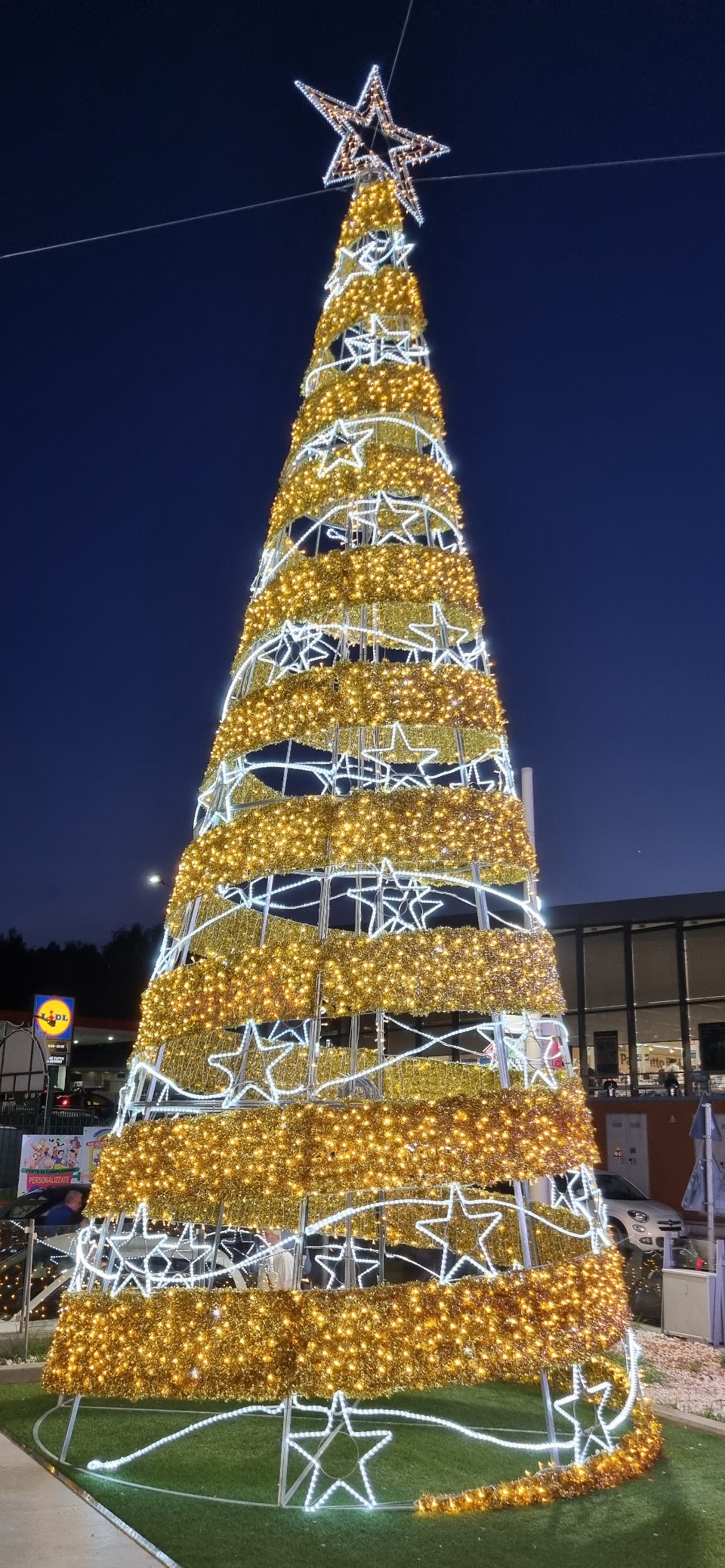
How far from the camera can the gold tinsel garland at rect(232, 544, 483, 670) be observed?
734cm

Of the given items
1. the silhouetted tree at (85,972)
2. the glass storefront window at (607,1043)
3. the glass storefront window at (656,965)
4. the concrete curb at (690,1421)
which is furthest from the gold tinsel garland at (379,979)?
the silhouetted tree at (85,972)

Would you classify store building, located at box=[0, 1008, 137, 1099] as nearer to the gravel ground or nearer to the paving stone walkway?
the gravel ground

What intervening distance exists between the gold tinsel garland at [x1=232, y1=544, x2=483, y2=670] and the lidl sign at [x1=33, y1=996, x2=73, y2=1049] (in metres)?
20.2

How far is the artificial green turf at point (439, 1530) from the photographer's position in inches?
189

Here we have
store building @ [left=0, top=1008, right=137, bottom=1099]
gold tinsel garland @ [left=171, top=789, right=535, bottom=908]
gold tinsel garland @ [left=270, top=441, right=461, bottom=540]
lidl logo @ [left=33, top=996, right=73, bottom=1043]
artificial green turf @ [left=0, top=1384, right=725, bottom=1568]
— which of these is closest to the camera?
artificial green turf @ [left=0, top=1384, right=725, bottom=1568]

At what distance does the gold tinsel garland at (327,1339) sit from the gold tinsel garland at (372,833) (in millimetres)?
2334

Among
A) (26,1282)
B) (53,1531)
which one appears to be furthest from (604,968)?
(53,1531)

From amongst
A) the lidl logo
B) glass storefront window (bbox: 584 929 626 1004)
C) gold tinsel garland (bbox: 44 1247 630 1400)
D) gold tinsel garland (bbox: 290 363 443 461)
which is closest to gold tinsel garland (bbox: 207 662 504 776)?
gold tinsel garland (bbox: 290 363 443 461)

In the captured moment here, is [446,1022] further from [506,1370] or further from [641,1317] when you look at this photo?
[506,1370]

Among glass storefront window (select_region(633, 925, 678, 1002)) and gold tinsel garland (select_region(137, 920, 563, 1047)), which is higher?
glass storefront window (select_region(633, 925, 678, 1002))

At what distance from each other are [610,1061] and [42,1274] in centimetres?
2053

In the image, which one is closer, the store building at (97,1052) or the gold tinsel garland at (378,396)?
the gold tinsel garland at (378,396)

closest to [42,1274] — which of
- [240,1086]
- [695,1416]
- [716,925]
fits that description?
[240,1086]

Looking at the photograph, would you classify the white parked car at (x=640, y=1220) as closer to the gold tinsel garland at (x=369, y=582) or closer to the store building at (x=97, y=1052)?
the gold tinsel garland at (x=369, y=582)
